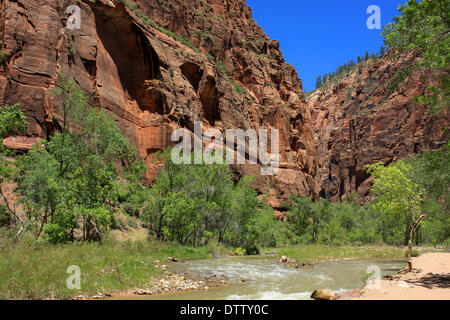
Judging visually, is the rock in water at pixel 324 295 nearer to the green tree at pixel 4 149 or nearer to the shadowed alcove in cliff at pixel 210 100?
the green tree at pixel 4 149

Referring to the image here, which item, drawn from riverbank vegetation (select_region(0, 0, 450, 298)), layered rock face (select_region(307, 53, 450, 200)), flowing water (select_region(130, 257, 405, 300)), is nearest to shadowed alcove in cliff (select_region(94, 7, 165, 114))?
riverbank vegetation (select_region(0, 0, 450, 298))

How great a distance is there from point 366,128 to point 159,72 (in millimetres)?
85645

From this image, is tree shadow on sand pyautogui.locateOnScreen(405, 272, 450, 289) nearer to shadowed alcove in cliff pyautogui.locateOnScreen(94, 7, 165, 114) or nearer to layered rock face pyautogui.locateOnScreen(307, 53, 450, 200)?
shadowed alcove in cliff pyautogui.locateOnScreen(94, 7, 165, 114)

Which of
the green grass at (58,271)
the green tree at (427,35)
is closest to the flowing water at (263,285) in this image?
the green grass at (58,271)

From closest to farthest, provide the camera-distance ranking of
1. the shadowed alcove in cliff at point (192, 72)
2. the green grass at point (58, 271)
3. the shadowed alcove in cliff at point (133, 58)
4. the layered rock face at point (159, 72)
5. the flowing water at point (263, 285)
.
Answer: the green grass at point (58, 271), the flowing water at point (263, 285), the layered rock face at point (159, 72), the shadowed alcove in cliff at point (133, 58), the shadowed alcove in cliff at point (192, 72)

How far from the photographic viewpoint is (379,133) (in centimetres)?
9825

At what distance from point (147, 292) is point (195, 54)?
43.6 meters

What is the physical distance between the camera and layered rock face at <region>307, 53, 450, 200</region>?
88.2 meters

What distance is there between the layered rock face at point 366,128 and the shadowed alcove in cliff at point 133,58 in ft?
214

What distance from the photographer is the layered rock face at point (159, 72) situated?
24922mm

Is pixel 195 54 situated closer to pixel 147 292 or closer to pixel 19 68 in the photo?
pixel 19 68

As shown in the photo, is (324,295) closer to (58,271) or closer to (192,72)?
(58,271)

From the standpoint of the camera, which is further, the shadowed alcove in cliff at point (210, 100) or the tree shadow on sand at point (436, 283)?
the shadowed alcove in cliff at point (210, 100)

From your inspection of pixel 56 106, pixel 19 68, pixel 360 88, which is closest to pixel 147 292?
pixel 56 106
